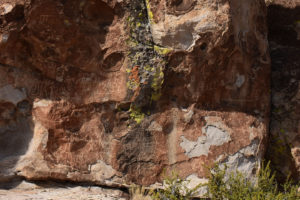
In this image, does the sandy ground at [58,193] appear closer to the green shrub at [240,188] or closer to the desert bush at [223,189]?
the desert bush at [223,189]

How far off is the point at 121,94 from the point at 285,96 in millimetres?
1843

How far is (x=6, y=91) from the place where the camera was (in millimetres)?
3264

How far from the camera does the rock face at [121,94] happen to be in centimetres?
324

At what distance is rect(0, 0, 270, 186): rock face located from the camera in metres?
3.24

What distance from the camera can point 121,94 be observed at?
3.30m

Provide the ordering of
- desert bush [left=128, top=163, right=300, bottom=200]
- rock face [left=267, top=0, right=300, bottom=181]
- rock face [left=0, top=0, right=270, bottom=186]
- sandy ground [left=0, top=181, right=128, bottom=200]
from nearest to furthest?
sandy ground [left=0, top=181, right=128, bottom=200] → desert bush [left=128, top=163, right=300, bottom=200] → rock face [left=0, top=0, right=270, bottom=186] → rock face [left=267, top=0, right=300, bottom=181]

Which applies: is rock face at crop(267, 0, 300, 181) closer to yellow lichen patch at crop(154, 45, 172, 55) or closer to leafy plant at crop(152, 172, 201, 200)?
leafy plant at crop(152, 172, 201, 200)

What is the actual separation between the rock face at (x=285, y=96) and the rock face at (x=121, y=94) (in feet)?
1.26

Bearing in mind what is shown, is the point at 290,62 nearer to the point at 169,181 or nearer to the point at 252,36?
the point at 252,36

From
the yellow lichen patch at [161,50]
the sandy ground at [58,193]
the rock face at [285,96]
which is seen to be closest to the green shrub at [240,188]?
the rock face at [285,96]

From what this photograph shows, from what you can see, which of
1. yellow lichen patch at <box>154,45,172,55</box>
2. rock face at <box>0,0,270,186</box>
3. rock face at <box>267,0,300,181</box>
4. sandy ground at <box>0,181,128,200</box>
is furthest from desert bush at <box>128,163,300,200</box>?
yellow lichen patch at <box>154,45,172,55</box>

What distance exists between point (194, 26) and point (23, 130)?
6.51 feet

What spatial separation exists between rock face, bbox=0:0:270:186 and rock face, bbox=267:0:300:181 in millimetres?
383

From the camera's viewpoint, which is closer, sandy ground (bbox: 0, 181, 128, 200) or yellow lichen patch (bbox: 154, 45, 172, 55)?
sandy ground (bbox: 0, 181, 128, 200)
